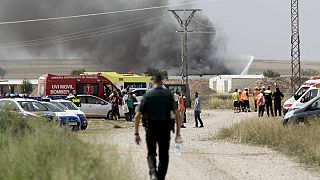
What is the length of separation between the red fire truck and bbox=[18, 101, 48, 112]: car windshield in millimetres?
14388

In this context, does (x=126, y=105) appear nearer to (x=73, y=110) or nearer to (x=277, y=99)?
(x=73, y=110)

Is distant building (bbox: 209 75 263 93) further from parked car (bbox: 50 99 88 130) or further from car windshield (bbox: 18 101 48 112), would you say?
car windshield (bbox: 18 101 48 112)

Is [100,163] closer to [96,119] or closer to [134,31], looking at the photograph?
[96,119]

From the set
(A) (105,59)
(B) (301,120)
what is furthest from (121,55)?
(B) (301,120)

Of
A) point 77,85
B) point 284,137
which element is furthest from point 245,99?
point 284,137

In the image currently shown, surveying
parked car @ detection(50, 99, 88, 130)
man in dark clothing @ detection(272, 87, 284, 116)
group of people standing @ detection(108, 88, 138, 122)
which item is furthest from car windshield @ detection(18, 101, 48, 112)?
man in dark clothing @ detection(272, 87, 284, 116)

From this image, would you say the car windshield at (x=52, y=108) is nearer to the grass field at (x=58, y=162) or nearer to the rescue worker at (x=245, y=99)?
the grass field at (x=58, y=162)

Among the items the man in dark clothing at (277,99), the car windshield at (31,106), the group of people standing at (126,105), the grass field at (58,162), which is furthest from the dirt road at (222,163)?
the man in dark clothing at (277,99)

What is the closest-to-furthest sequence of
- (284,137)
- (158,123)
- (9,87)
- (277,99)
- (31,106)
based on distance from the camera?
(158,123), (284,137), (31,106), (277,99), (9,87)

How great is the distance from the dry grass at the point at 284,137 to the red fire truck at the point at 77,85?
17.3 m

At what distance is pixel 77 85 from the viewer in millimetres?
37688

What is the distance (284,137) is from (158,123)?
8.74m

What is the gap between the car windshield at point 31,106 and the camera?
22188 mm

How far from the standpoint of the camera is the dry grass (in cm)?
1486
